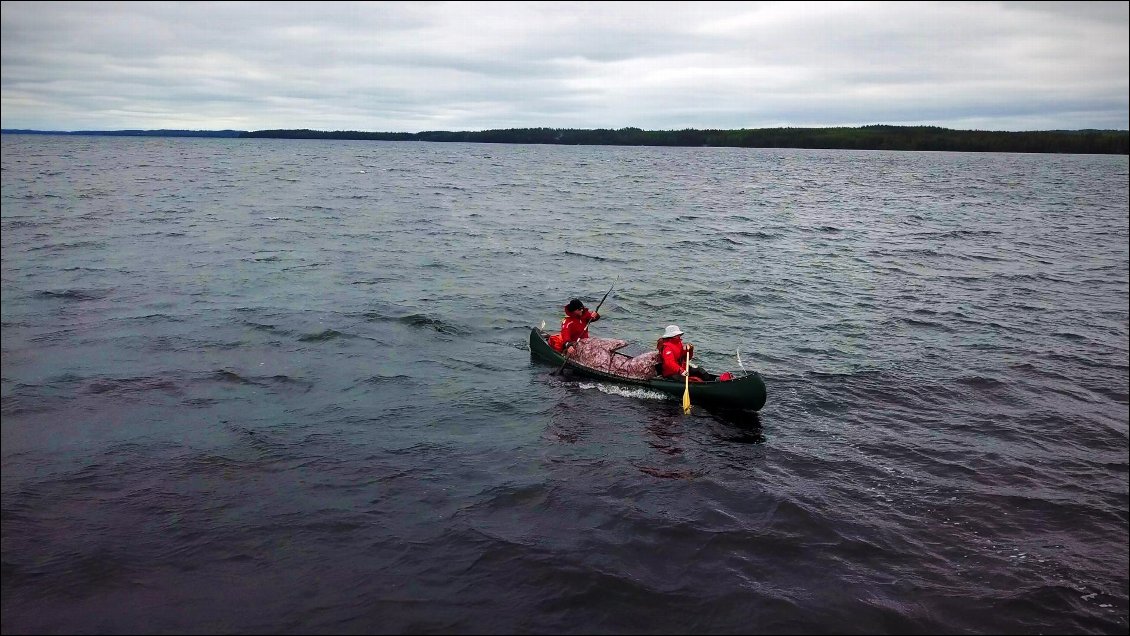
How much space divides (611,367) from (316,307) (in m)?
11.1

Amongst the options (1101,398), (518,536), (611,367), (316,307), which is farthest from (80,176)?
(1101,398)

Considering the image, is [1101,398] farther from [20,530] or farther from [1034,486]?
[20,530]

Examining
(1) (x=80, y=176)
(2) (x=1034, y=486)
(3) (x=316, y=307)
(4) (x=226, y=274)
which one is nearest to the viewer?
(2) (x=1034, y=486)

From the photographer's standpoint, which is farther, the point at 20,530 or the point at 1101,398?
the point at 1101,398

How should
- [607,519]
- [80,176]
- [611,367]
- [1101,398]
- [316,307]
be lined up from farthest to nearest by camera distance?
[80,176] < [316,307] < [611,367] < [1101,398] < [607,519]

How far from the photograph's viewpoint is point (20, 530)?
400 inches

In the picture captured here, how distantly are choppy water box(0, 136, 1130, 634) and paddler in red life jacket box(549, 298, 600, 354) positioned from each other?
1232mm

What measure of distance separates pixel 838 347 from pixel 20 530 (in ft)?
61.0

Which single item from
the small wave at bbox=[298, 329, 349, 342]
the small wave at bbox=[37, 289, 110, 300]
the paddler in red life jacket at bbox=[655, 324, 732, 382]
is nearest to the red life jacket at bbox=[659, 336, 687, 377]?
the paddler in red life jacket at bbox=[655, 324, 732, 382]

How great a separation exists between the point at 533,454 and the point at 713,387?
4.41 metres

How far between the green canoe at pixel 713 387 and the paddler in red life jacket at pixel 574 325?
0.45 meters

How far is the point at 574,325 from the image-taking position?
18375mm

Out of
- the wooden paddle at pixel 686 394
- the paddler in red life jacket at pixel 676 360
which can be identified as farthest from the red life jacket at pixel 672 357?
the wooden paddle at pixel 686 394

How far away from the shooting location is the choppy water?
29.8 ft
